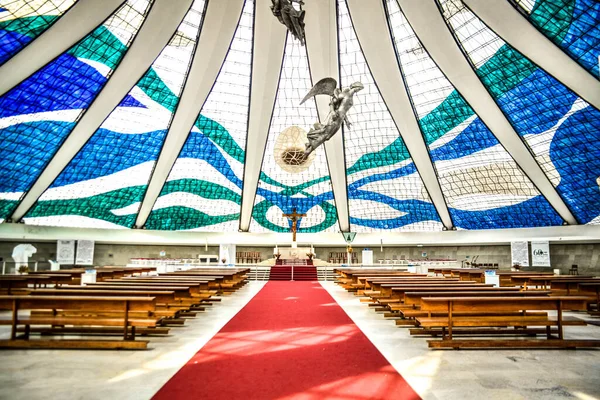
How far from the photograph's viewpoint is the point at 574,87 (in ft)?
60.4

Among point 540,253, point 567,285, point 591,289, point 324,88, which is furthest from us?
point 540,253

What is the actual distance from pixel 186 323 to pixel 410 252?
31.4m

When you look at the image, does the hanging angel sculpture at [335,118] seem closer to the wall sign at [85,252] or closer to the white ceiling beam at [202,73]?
the white ceiling beam at [202,73]

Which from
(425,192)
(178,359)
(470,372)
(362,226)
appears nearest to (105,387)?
(178,359)

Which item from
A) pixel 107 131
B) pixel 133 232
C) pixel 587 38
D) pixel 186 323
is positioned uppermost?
pixel 587 38

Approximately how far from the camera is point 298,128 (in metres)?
25.8

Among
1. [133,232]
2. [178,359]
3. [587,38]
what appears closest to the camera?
[178,359]

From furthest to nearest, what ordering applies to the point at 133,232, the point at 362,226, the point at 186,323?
the point at 362,226, the point at 133,232, the point at 186,323

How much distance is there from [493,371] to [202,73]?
2133 centimetres

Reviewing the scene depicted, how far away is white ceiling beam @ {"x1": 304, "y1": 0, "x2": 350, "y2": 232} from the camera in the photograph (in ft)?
71.5

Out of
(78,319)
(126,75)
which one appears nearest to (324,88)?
(126,75)

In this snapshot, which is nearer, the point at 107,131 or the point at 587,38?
the point at 587,38

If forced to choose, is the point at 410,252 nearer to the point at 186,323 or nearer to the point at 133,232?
the point at 133,232

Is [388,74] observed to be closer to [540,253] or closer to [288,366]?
[540,253]
